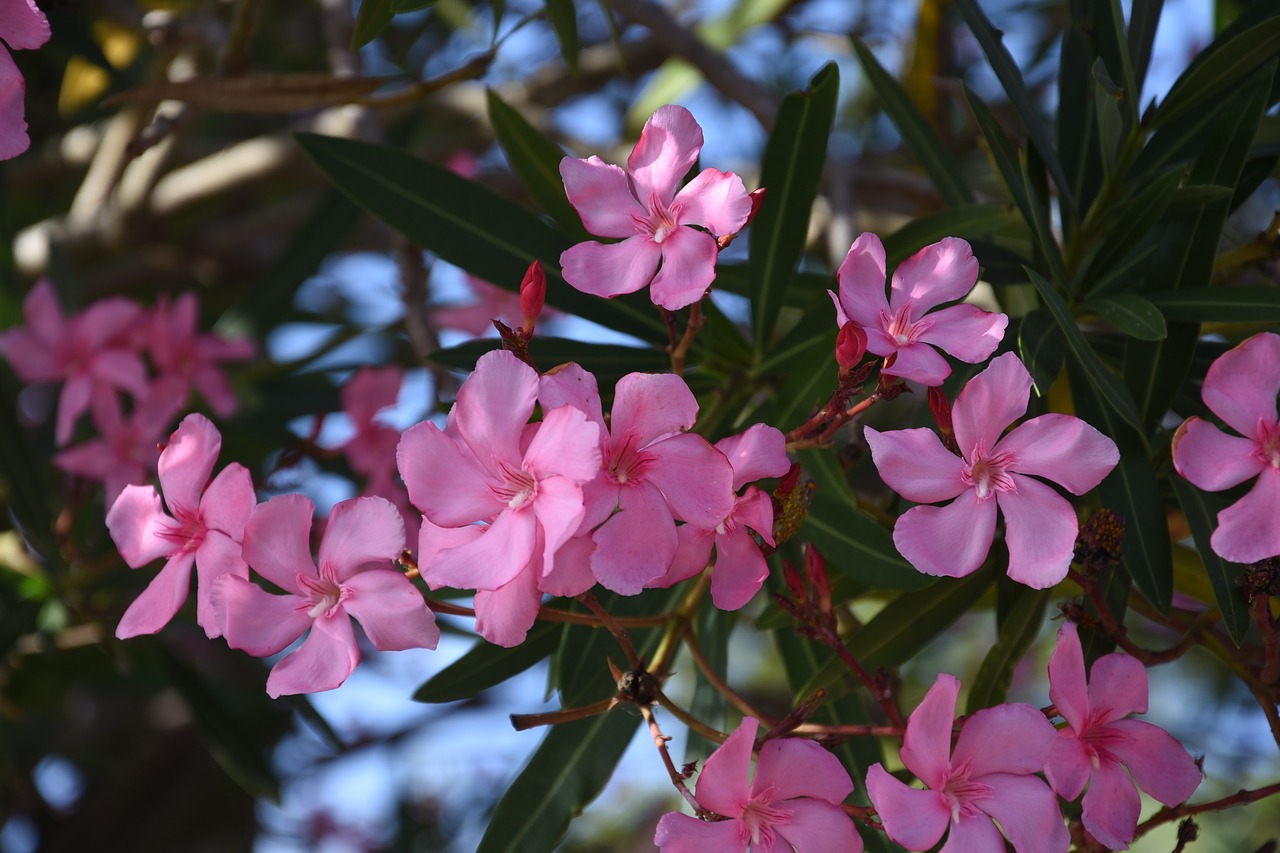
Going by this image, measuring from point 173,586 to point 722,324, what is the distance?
1.83ft

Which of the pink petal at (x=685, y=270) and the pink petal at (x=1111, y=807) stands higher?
the pink petal at (x=685, y=270)

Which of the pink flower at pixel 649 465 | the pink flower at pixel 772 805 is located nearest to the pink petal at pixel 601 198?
the pink flower at pixel 649 465

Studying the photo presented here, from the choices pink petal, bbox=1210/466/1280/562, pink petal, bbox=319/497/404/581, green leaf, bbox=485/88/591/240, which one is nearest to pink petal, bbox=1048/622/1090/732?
pink petal, bbox=1210/466/1280/562

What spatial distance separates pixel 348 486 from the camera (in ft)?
5.87

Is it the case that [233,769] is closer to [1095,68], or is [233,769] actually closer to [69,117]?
[1095,68]

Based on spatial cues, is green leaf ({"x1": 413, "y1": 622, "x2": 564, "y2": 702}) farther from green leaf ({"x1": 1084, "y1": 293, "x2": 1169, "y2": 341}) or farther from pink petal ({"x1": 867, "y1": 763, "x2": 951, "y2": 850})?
green leaf ({"x1": 1084, "y1": 293, "x2": 1169, "y2": 341})

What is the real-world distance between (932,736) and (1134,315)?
1.18 ft

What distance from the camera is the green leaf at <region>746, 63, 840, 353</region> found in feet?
3.36

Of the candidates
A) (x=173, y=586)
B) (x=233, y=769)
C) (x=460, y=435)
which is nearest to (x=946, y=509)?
(x=460, y=435)

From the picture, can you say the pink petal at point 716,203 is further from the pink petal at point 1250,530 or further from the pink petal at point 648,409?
the pink petal at point 1250,530

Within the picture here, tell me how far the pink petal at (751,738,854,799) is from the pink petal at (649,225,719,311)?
0.95ft

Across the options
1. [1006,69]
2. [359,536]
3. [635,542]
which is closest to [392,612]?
[359,536]

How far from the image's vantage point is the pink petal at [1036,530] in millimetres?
692

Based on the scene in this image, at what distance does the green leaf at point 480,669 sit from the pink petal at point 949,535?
0.40 m
